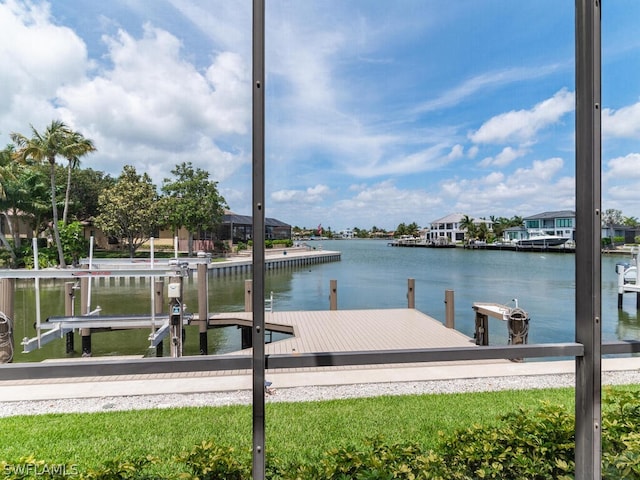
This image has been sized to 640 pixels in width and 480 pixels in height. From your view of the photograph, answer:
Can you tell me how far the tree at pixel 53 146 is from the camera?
4172 millimetres

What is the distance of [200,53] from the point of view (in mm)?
3551

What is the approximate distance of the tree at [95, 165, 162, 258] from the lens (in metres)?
6.09

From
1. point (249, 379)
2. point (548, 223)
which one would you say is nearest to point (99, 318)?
point (249, 379)

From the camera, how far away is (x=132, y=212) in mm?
6223

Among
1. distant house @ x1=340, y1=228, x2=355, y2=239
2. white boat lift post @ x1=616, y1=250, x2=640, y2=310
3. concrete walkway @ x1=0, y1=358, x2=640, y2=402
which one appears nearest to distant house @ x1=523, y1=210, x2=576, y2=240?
concrete walkway @ x1=0, y1=358, x2=640, y2=402

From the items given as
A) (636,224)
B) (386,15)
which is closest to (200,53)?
(386,15)

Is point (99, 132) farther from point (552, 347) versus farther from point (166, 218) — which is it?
point (552, 347)

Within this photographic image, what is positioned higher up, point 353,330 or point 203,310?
point 203,310

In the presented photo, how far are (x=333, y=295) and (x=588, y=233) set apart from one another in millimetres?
5343

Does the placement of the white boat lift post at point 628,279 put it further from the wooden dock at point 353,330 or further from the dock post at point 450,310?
the wooden dock at point 353,330

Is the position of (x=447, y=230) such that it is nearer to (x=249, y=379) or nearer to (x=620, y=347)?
(x=249, y=379)

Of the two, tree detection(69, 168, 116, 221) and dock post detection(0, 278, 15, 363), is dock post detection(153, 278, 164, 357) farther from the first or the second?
dock post detection(0, 278, 15, 363)

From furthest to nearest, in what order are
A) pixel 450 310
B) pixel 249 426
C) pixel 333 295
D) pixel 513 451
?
1. pixel 333 295
2. pixel 450 310
3. pixel 249 426
4. pixel 513 451

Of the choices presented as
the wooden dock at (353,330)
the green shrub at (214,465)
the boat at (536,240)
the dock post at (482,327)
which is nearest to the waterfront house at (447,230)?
the boat at (536,240)
